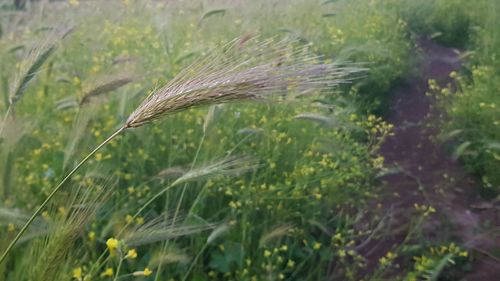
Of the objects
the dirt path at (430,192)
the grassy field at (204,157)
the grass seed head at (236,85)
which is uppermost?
the grass seed head at (236,85)

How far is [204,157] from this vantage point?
3.11m

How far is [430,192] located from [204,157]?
1669 millimetres

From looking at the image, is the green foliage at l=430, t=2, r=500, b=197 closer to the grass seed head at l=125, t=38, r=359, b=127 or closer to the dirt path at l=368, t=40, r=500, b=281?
the dirt path at l=368, t=40, r=500, b=281

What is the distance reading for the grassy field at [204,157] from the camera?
1639mm

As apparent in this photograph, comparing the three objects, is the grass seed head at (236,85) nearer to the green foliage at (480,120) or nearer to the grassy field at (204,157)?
the grassy field at (204,157)

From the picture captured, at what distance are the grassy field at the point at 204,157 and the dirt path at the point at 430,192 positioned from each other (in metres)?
0.09

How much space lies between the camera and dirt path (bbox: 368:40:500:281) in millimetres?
3465

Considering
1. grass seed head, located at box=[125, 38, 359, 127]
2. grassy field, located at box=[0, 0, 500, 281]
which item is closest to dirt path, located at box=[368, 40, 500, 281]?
grassy field, located at box=[0, 0, 500, 281]

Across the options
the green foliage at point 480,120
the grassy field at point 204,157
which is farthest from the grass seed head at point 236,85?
the green foliage at point 480,120

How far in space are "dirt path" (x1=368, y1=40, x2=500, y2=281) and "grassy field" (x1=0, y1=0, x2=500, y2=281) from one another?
87mm

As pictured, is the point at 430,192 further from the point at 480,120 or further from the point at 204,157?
the point at 204,157

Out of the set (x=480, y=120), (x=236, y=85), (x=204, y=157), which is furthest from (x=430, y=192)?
(x=236, y=85)

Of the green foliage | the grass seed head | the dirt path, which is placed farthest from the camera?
the green foliage

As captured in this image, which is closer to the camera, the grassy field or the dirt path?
the grassy field
